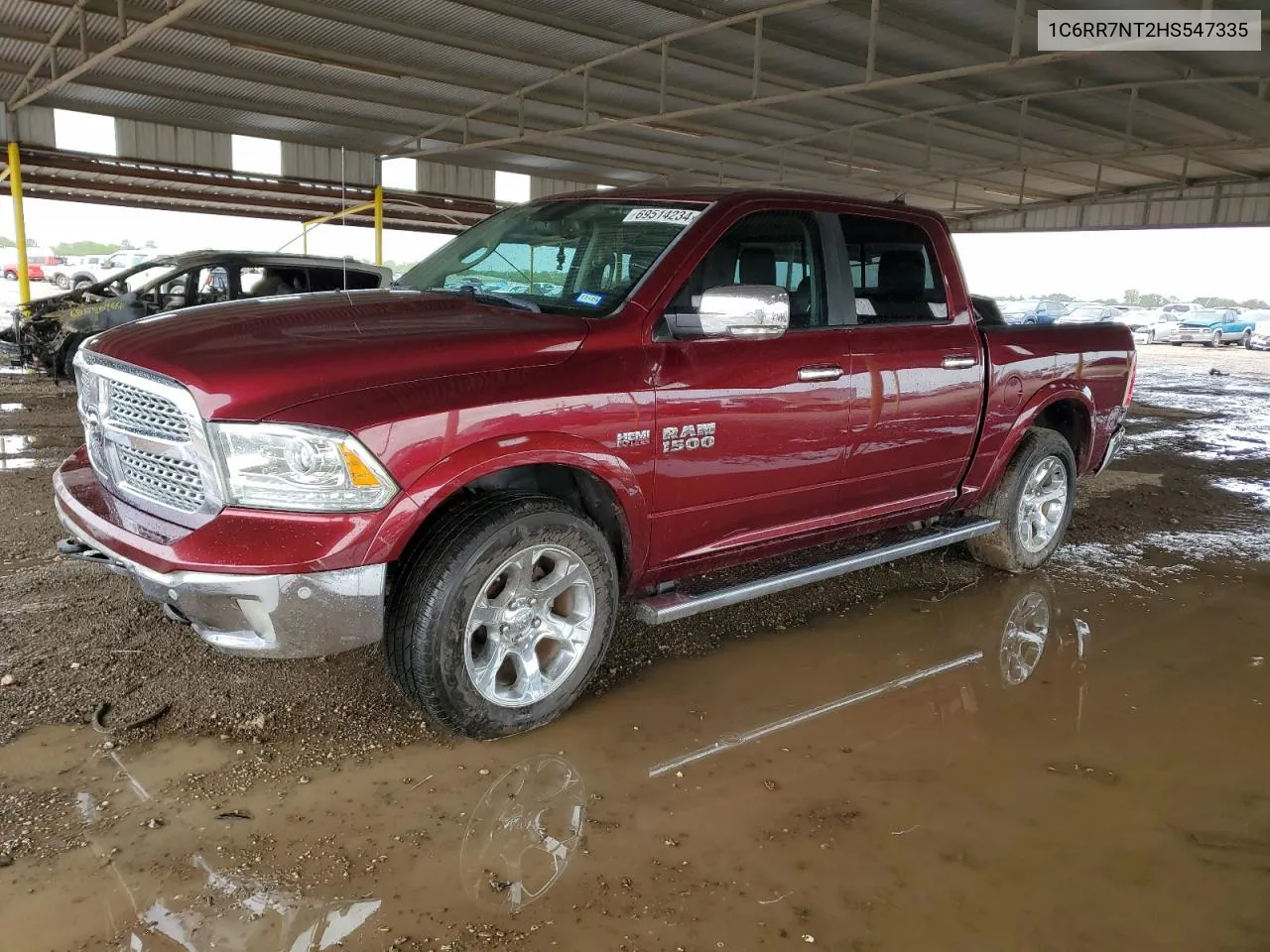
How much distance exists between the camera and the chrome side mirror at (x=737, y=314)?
3.04 meters

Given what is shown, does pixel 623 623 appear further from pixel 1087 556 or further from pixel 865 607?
pixel 1087 556

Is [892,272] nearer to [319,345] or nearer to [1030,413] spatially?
[1030,413]

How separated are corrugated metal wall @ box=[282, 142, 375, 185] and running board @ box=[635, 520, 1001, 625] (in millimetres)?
16543

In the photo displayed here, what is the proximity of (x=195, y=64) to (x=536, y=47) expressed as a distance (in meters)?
4.73

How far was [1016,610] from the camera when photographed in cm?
451

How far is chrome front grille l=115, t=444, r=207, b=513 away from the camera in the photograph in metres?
2.65

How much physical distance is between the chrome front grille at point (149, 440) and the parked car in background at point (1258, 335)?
1342 inches

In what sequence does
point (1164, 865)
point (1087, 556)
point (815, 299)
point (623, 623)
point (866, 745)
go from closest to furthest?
point (1164, 865) → point (866, 745) → point (815, 299) → point (623, 623) → point (1087, 556)

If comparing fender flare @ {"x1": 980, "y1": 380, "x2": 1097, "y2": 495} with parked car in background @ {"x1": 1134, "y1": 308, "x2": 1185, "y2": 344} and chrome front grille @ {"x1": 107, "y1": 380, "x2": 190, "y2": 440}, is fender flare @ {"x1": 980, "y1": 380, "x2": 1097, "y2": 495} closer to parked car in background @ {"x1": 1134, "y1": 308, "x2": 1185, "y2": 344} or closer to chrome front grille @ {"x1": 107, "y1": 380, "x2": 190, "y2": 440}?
chrome front grille @ {"x1": 107, "y1": 380, "x2": 190, "y2": 440}

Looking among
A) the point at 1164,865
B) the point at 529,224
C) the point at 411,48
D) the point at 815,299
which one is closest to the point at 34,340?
the point at 411,48

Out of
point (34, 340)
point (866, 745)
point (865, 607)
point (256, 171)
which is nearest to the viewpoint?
point (866, 745)

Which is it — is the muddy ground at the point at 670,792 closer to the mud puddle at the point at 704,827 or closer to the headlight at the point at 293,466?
the mud puddle at the point at 704,827

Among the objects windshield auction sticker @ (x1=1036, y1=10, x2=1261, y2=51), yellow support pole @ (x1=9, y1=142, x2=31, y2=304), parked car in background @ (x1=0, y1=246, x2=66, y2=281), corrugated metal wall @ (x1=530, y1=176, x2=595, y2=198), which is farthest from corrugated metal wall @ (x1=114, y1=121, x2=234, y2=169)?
parked car in background @ (x1=0, y1=246, x2=66, y2=281)

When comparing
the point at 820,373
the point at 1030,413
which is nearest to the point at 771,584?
the point at 820,373
